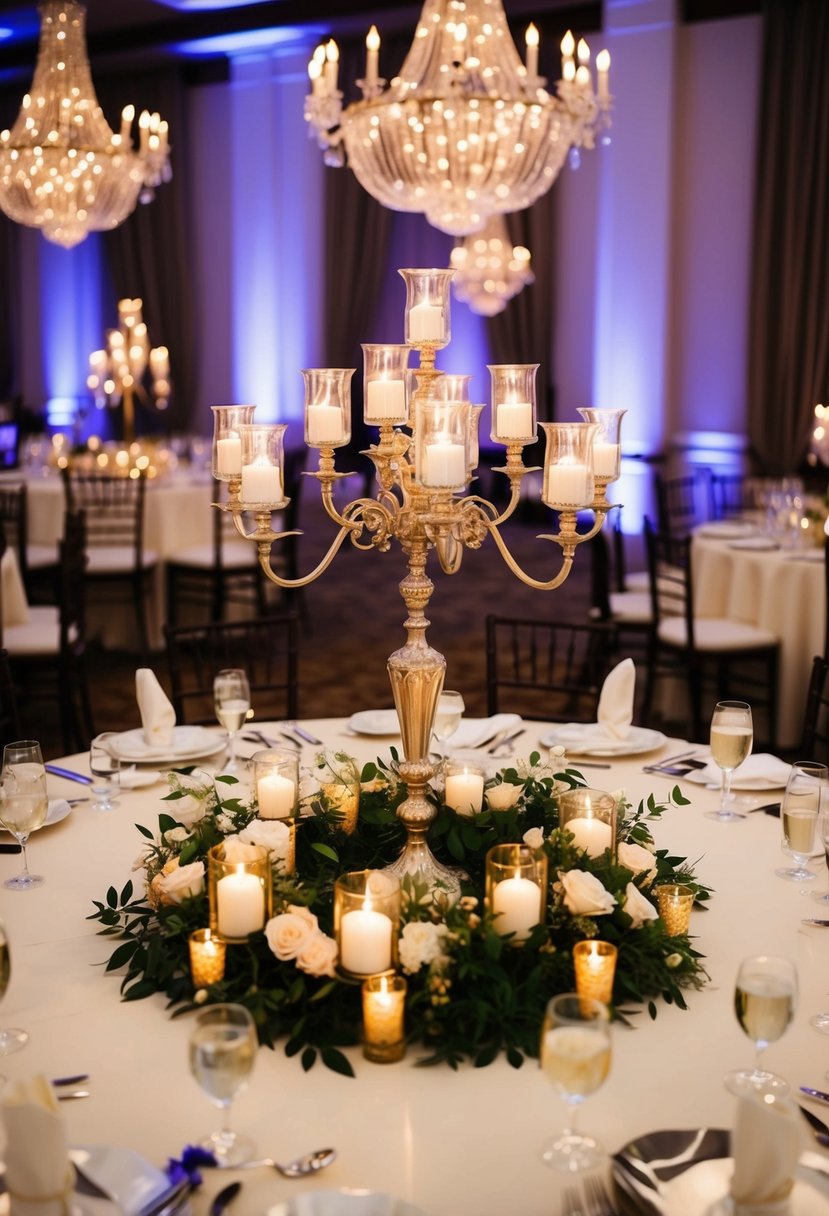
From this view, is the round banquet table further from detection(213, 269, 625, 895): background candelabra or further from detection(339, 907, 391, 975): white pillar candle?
detection(213, 269, 625, 895): background candelabra

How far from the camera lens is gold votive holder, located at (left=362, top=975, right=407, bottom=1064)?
62.6 inches

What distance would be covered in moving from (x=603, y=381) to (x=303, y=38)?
412cm

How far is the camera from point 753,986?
1392 mm

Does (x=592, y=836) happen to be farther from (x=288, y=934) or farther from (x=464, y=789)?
(x=288, y=934)

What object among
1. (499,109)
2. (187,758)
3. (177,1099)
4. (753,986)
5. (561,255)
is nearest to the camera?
(753,986)

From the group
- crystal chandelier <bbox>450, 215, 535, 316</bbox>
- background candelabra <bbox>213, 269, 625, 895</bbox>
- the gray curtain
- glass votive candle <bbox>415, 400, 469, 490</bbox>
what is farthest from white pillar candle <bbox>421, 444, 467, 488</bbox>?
crystal chandelier <bbox>450, 215, 535, 316</bbox>

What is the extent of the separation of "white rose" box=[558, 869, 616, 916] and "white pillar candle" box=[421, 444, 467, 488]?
0.57m

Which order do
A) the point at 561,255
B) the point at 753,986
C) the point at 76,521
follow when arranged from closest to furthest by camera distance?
the point at 753,986, the point at 76,521, the point at 561,255

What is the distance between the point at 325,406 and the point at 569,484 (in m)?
0.41

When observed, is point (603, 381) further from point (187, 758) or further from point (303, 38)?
point (187, 758)

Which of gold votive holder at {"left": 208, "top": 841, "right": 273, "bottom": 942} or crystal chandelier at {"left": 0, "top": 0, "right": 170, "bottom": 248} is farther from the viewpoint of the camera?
crystal chandelier at {"left": 0, "top": 0, "right": 170, "bottom": 248}

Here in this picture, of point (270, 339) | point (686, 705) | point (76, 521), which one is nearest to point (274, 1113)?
point (76, 521)

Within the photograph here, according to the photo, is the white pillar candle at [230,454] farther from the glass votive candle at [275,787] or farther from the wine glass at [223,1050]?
the wine glass at [223,1050]

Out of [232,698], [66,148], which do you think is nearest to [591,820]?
Answer: [232,698]
